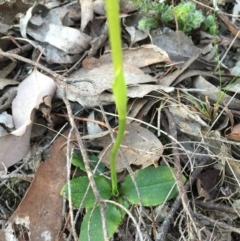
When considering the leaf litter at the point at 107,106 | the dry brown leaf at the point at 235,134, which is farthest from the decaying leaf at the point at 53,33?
the dry brown leaf at the point at 235,134

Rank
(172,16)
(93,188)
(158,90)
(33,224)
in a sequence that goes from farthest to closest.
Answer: (172,16) < (158,90) < (33,224) < (93,188)

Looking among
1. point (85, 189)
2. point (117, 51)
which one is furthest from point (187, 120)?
point (117, 51)

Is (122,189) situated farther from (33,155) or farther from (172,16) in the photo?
(172,16)

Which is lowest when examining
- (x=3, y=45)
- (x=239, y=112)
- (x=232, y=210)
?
(x=232, y=210)

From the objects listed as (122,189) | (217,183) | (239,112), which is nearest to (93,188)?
(122,189)

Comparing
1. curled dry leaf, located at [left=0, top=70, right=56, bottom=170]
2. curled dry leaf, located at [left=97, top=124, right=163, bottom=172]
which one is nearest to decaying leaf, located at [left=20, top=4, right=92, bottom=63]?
curled dry leaf, located at [left=0, top=70, right=56, bottom=170]

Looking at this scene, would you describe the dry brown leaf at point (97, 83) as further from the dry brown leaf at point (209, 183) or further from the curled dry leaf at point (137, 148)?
the dry brown leaf at point (209, 183)

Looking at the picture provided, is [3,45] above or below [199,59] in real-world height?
above
